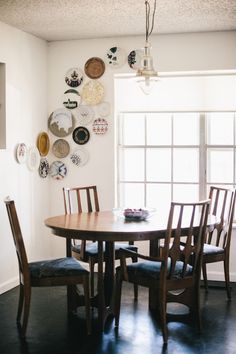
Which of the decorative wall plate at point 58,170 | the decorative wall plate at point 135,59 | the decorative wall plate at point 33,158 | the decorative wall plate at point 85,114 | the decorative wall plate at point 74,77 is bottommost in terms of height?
the decorative wall plate at point 58,170

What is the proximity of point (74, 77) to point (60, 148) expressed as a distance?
75 cm

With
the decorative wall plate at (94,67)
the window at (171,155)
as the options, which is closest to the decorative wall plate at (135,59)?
the decorative wall plate at (94,67)

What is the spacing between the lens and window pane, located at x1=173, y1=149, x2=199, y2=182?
5.38m

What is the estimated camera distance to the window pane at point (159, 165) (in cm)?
544

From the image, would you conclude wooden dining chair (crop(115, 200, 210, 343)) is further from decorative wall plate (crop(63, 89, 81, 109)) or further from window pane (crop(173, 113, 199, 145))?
decorative wall plate (crop(63, 89, 81, 109))

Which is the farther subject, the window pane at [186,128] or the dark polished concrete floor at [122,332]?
the window pane at [186,128]

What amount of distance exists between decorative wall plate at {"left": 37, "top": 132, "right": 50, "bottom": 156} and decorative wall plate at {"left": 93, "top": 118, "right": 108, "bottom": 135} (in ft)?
1.69

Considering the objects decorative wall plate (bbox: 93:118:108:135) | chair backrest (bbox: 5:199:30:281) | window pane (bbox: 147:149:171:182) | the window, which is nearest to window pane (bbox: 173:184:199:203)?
the window

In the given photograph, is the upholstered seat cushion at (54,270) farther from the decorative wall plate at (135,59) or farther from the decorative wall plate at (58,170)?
the decorative wall plate at (135,59)

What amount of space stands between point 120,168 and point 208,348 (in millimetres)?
2480

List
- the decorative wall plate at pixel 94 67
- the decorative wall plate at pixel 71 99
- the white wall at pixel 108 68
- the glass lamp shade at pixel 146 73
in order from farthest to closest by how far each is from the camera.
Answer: the decorative wall plate at pixel 71 99, the decorative wall plate at pixel 94 67, the white wall at pixel 108 68, the glass lamp shade at pixel 146 73

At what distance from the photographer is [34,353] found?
133 inches

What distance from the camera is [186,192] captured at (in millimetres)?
5406

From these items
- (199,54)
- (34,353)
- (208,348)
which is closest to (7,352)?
(34,353)
